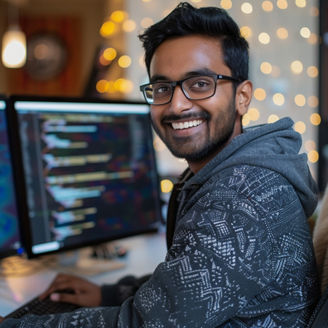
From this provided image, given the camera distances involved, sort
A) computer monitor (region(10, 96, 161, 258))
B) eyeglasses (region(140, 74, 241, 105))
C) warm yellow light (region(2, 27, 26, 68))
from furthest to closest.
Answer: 1. warm yellow light (region(2, 27, 26, 68))
2. computer monitor (region(10, 96, 161, 258))
3. eyeglasses (region(140, 74, 241, 105))

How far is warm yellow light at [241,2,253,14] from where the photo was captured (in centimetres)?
296

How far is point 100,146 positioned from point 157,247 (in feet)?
1.33

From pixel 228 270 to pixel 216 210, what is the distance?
3.7 inches

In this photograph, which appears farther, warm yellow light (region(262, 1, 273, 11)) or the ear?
warm yellow light (region(262, 1, 273, 11))

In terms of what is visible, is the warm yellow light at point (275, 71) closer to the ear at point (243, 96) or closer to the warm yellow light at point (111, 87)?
the warm yellow light at point (111, 87)

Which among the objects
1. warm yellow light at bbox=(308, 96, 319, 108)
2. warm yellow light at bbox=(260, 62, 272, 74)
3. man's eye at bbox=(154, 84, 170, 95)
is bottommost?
warm yellow light at bbox=(308, 96, 319, 108)

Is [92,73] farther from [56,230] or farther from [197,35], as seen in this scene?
[197,35]

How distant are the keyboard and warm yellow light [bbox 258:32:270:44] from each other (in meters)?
2.51

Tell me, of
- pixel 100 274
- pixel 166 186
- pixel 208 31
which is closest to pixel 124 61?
pixel 166 186

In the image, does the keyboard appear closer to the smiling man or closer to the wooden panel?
the smiling man

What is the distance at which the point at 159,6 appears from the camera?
9.97 ft

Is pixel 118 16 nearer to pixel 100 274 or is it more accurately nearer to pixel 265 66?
pixel 265 66

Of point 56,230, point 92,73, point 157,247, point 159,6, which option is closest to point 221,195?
Result: point 56,230

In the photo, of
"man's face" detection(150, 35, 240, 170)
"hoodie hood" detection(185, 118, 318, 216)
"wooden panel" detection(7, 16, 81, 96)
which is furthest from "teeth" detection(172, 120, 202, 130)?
"wooden panel" detection(7, 16, 81, 96)
